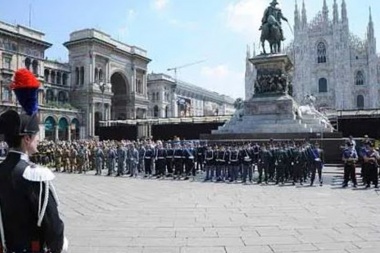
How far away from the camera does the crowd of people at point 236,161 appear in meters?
15.2

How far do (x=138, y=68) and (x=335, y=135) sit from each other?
55.4 m

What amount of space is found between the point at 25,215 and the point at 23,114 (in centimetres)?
67

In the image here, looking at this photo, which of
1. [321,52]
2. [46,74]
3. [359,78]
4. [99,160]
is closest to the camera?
[99,160]

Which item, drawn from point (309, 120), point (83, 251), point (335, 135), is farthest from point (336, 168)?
point (83, 251)

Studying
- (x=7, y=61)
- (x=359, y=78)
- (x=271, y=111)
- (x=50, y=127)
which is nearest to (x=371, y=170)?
(x=271, y=111)

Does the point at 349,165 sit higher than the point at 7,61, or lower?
lower

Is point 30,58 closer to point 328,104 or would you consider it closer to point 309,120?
point 309,120

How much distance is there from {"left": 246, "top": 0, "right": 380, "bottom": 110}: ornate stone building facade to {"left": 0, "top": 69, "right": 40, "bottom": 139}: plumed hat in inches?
2940

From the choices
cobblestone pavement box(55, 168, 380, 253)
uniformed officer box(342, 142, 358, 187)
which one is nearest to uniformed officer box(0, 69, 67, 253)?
cobblestone pavement box(55, 168, 380, 253)

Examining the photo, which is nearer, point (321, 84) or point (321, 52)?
point (321, 84)

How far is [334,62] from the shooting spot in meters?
75.2

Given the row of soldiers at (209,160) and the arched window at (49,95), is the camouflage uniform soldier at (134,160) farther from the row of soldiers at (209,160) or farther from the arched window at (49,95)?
the arched window at (49,95)

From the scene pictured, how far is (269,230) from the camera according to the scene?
7477mm

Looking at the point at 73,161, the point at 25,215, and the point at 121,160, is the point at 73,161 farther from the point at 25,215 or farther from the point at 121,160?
the point at 25,215
